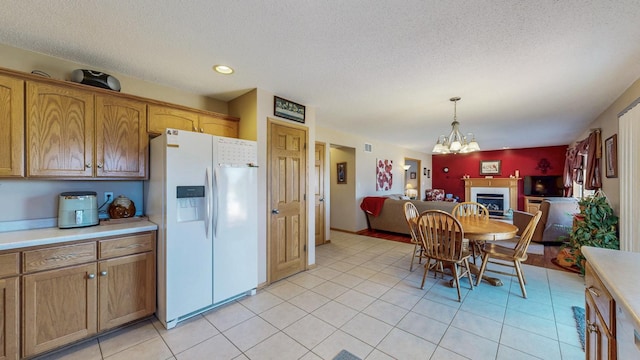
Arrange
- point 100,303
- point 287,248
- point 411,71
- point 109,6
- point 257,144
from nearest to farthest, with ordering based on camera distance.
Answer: point 109,6
point 100,303
point 411,71
point 257,144
point 287,248

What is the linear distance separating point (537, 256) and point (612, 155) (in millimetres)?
1806

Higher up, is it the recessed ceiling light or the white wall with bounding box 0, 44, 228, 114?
the recessed ceiling light

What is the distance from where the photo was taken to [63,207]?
193 centimetres

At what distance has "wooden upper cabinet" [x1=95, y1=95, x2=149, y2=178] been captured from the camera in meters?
2.07

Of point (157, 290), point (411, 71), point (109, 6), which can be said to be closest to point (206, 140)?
point (109, 6)

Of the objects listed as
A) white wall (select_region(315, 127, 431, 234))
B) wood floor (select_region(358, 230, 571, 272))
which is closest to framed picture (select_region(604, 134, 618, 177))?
wood floor (select_region(358, 230, 571, 272))

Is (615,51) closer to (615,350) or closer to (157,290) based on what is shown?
(615,350)

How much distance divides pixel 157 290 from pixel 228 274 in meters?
0.60

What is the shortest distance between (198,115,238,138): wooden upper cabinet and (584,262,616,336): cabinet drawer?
312cm

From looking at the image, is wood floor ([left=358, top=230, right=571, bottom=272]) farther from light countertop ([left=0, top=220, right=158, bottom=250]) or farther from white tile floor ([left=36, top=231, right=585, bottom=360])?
light countertop ([left=0, top=220, right=158, bottom=250])

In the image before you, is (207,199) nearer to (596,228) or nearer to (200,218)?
(200,218)

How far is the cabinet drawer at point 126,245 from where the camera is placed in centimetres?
187

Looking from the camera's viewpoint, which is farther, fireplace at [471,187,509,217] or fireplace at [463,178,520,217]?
fireplace at [471,187,509,217]

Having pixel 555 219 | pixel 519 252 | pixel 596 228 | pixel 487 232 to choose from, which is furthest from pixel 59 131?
pixel 555 219
